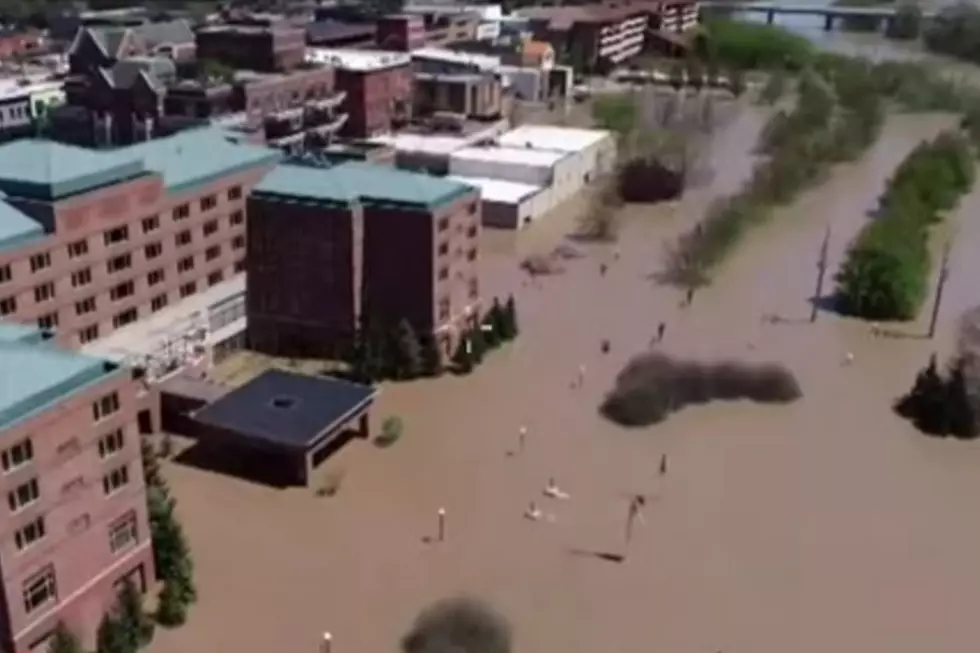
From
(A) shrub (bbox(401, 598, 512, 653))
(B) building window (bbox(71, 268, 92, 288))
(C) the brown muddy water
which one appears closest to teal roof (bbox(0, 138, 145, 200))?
(B) building window (bbox(71, 268, 92, 288))

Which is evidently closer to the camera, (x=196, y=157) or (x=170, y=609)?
(x=170, y=609)

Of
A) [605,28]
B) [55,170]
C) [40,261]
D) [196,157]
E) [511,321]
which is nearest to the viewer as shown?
[40,261]

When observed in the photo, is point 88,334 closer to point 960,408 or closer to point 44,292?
point 44,292

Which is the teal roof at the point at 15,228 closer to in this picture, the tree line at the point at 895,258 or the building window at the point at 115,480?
the building window at the point at 115,480

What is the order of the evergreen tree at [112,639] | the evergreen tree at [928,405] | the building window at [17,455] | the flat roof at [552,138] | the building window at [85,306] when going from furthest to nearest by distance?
the flat roof at [552,138] < the building window at [85,306] < the evergreen tree at [928,405] < the evergreen tree at [112,639] < the building window at [17,455]

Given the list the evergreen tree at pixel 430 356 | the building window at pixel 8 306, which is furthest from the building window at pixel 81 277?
the evergreen tree at pixel 430 356

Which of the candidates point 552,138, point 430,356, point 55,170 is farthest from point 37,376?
point 552,138
